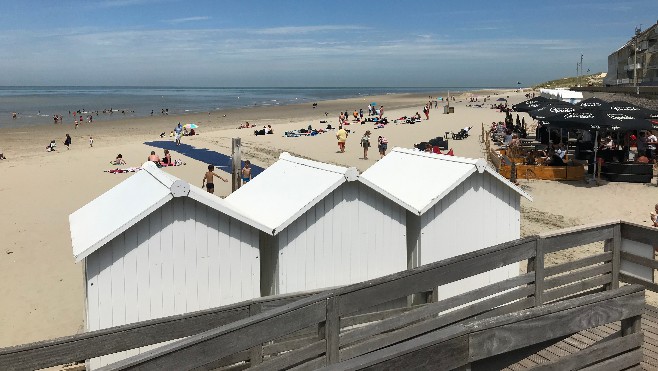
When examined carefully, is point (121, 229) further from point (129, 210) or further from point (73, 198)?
point (73, 198)

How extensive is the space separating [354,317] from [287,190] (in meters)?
2.02

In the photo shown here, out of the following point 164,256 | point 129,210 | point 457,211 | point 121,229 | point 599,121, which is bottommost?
point 164,256

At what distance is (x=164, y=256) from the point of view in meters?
5.59

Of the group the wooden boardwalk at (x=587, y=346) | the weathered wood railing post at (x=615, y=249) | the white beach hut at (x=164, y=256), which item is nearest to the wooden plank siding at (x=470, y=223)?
the weathered wood railing post at (x=615, y=249)

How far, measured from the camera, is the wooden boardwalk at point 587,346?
452 centimetres

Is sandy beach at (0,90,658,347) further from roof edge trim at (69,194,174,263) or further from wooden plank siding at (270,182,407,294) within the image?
wooden plank siding at (270,182,407,294)

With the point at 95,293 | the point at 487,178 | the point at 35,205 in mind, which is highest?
the point at 487,178

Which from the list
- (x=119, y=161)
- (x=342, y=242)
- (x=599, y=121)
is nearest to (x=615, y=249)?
(x=342, y=242)

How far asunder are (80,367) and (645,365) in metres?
5.30

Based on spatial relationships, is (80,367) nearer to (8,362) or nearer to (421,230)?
(8,362)

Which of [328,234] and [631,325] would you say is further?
[328,234]

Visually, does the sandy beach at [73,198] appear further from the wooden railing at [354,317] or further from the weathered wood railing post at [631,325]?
the weathered wood railing post at [631,325]

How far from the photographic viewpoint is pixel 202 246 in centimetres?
571

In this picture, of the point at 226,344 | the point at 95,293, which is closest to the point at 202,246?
the point at 95,293
